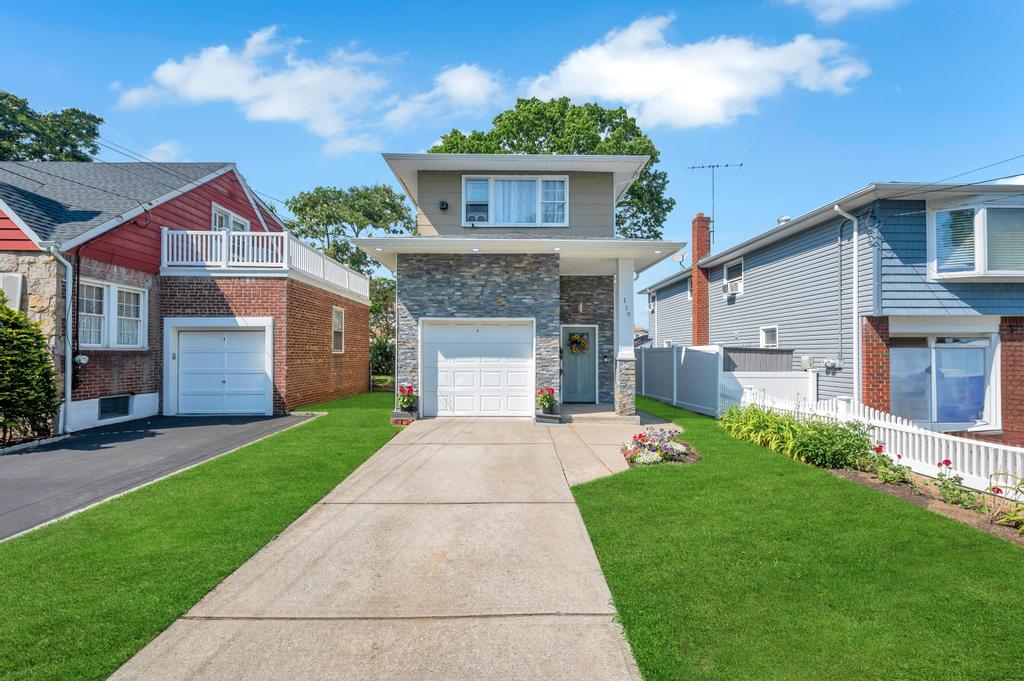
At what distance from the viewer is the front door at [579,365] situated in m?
14.4

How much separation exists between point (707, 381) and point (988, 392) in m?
6.19

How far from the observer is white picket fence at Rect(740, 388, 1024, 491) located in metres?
5.95

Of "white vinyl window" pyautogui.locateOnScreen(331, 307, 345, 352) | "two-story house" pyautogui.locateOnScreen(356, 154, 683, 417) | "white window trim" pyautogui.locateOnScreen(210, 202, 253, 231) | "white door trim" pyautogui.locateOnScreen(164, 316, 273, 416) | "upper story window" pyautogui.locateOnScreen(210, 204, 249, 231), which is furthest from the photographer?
"white vinyl window" pyautogui.locateOnScreen(331, 307, 345, 352)

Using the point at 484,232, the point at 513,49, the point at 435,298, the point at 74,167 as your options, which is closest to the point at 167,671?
the point at 435,298

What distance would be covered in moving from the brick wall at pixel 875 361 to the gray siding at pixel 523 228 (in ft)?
19.9

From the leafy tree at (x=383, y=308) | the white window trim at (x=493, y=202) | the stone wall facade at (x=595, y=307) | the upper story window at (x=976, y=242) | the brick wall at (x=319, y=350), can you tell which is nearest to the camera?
the upper story window at (x=976, y=242)

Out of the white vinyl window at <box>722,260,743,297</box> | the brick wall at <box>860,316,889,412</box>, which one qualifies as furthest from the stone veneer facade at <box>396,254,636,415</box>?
the white vinyl window at <box>722,260,743,297</box>

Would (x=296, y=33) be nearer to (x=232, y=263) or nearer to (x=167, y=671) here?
(x=232, y=263)

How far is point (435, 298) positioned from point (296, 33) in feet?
21.6

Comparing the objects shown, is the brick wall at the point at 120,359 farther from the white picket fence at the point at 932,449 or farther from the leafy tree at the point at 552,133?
the leafy tree at the point at 552,133

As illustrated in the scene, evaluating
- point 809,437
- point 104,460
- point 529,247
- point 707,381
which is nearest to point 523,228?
point 529,247

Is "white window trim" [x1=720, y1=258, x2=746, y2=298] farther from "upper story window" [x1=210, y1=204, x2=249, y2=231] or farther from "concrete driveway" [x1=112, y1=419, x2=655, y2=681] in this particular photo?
"upper story window" [x1=210, y1=204, x2=249, y2=231]

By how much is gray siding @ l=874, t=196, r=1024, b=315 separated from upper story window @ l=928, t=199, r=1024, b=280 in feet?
0.83

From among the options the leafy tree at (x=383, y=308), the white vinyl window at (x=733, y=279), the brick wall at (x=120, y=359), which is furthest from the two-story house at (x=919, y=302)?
the leafy tree at (x=383, y=308)
